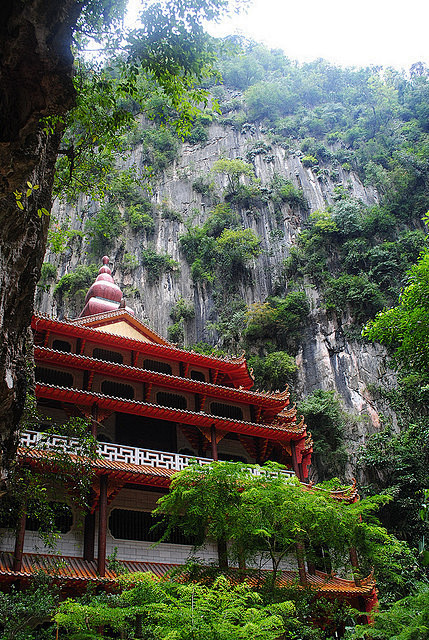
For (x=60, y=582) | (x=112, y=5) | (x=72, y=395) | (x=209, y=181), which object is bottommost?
(x=60, y=582)

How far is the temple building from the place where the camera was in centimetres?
1560

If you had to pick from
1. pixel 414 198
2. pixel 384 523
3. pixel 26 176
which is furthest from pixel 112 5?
pixel 414 198

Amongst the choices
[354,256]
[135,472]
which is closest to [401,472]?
[135,472]

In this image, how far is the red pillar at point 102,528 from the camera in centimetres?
1484

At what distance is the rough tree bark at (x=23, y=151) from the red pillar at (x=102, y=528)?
29.9 feet

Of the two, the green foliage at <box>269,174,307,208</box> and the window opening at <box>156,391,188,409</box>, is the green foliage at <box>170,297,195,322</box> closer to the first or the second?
the green foliage at <box>269,174,307,208</box>

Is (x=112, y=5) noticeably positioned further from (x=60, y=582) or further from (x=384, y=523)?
(x=384, y=523)

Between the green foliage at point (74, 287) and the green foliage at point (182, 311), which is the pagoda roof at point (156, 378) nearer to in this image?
the green foliage at point (182, 311)

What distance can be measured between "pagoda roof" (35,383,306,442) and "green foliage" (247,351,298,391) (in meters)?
10.1

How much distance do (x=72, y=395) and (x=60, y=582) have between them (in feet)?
18.5

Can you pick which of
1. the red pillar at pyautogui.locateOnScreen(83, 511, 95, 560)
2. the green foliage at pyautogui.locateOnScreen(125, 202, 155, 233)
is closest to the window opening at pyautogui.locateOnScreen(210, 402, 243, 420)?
the red pillar at pyautogui.locateOnScreen(83, 511, 95, 560)

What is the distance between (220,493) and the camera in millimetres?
13672

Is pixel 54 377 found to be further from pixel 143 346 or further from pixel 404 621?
pixel 404 621

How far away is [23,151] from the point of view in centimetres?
622
